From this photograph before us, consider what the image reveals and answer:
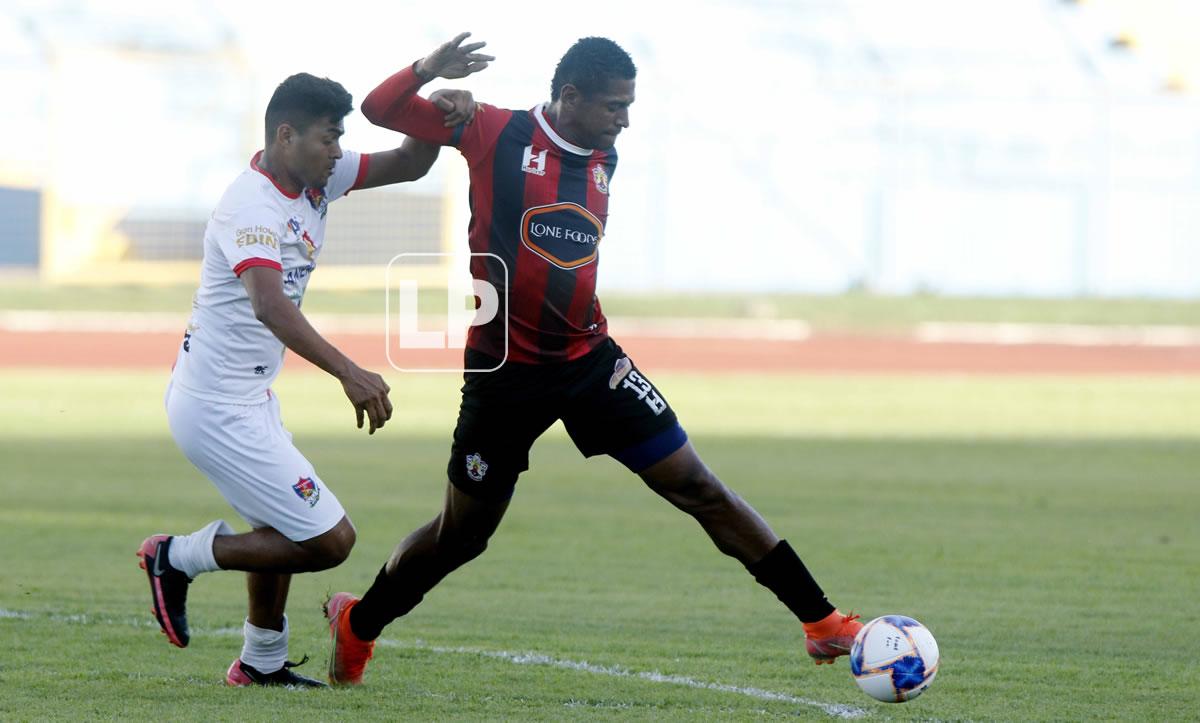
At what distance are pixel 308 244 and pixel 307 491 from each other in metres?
0.83

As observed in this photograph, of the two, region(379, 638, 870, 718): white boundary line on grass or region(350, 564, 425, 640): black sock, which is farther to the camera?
region(350, 564, 425, 640): black sock

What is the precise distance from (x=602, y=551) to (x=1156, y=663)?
148 inches

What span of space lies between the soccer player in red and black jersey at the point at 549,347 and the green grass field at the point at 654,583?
1.45 ft

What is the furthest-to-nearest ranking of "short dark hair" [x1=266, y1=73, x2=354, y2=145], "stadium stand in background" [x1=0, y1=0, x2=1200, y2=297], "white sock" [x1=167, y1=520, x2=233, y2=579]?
1. "stadium stand in background" [x1=0, y1=0, x2=1200, y2=297]
2. "white sock" [x1=167, y1=520, x2=233, y2=579]
3. "short dark hair" [x1=266, y1=73, x2=354, y2=145]

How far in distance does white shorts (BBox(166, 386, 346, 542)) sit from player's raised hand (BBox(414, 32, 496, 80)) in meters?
1.31

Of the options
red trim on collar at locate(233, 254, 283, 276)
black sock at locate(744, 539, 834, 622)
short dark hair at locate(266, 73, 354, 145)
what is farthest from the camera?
black sock at locate(744, 539, 834, 622)

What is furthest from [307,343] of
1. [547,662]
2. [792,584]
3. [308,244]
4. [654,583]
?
[654,583]

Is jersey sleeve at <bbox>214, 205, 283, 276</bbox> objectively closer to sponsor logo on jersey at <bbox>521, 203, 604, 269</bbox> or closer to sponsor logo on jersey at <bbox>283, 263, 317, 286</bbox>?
sponsor logo on jersey at <bbox>283, 263, 317, 286</bbox>

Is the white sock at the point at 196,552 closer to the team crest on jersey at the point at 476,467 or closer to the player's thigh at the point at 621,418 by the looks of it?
the team crest on jersey at the point at 476,467

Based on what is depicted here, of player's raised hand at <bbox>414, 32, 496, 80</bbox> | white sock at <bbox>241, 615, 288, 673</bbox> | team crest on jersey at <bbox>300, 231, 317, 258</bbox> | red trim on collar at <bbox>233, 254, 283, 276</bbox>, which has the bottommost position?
white sock at <bbox>241, 615, 288, 673</bbox>

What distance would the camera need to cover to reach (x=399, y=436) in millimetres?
17047

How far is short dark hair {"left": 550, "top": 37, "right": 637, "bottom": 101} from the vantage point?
19.5ft

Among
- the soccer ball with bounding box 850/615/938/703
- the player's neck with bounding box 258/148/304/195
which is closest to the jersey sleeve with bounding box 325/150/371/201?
the player's neck with bounding box 258/148/304/195

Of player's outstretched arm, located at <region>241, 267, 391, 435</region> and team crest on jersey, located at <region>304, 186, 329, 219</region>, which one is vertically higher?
team crest on jersey, located at <region>304, 186, 329, 219</region>
